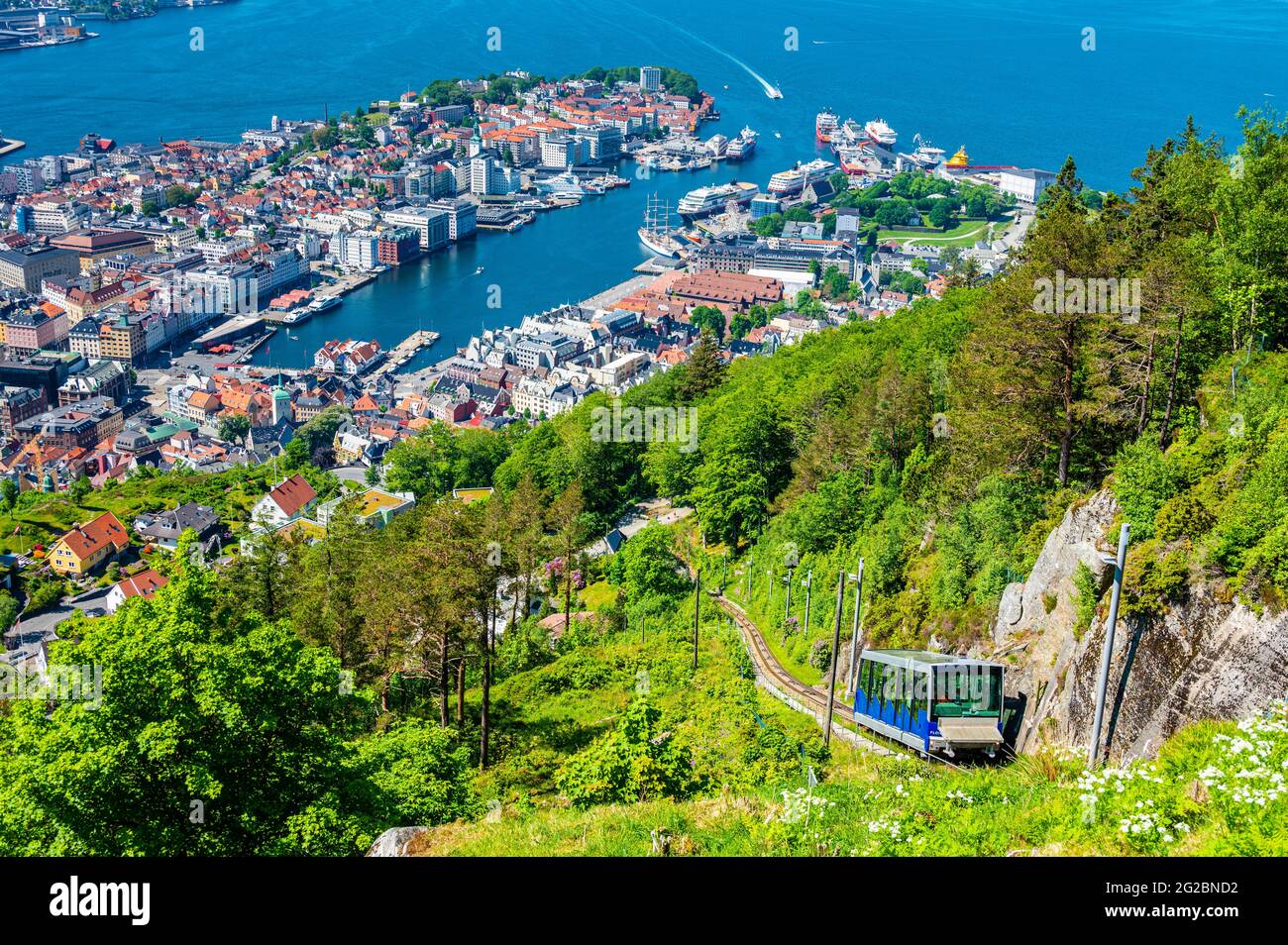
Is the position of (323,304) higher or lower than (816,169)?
lower

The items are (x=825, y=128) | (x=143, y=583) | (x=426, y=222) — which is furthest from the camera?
(x=825, y=128)

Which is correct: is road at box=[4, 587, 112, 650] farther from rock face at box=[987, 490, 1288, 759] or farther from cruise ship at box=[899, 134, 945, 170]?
cruise ship at box=[899, 134, 945, 170]

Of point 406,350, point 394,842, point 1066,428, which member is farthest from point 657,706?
point 406,350

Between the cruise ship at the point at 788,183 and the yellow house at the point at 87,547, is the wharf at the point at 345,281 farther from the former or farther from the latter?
the yellow house at the point at 87,547

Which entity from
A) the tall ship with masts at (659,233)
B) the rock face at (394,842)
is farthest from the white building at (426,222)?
the rock face at (394,842)

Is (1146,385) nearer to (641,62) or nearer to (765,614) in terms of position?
(765,614)

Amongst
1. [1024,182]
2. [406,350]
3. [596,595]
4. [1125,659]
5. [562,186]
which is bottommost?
[406,350]

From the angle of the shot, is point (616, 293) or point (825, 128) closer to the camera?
point (616, 293)
